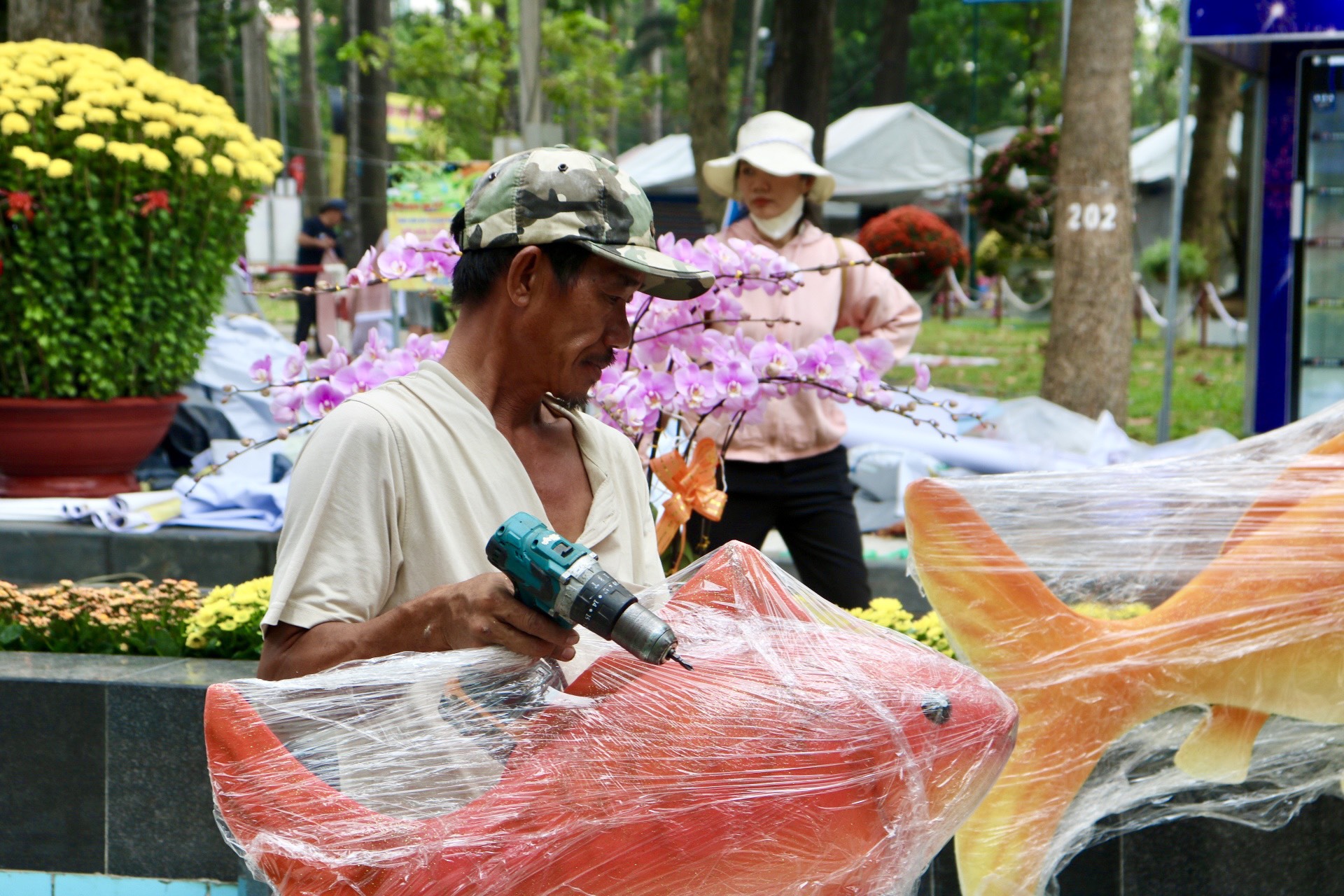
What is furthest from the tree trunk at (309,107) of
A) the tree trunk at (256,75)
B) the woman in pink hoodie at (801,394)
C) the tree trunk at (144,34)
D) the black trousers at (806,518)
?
the black trousers at (806,518)

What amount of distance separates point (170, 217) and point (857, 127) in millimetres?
22278

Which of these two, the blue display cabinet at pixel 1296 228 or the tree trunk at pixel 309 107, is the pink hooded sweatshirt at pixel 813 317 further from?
the tree trunk at pixel 309 107

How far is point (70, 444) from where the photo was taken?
688 centimetres

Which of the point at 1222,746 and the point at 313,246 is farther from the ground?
the point at 313,246

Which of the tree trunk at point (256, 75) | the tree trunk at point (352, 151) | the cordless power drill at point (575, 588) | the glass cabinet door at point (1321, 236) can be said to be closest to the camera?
the cordless power drill at point (575, 588)

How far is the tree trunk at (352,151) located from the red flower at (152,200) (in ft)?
47.9

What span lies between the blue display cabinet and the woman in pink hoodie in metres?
5.27

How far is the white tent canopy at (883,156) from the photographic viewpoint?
26844 mm

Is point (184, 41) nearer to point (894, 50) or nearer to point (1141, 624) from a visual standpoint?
point (894, 50)

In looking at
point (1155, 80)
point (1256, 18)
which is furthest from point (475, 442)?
point (1155, 80)

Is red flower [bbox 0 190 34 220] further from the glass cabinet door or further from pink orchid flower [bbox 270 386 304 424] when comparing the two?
the glass cabinet door

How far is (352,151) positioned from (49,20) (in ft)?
55.5

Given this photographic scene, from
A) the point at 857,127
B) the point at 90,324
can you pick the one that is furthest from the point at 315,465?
the point at 857,127

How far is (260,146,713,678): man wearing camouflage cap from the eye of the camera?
1.81m
